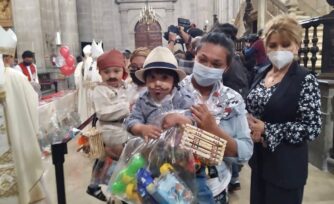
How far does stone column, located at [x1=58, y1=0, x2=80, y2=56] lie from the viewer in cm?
1686

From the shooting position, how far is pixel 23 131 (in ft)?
11.3

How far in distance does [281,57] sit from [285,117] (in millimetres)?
408

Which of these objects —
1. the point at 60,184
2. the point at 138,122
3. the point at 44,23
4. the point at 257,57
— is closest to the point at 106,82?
the point at 60,184

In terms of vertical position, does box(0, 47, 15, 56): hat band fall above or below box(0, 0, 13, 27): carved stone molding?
below

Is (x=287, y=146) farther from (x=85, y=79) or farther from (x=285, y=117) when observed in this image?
(x=85, y=79)

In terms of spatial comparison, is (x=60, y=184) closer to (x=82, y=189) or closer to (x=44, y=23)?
(x=82, y=189)

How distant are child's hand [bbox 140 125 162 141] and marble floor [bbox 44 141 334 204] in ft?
8.27

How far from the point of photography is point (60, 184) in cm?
218

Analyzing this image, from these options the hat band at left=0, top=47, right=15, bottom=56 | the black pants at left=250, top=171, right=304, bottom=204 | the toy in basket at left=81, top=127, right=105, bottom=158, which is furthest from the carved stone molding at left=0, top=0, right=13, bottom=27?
the black pants at left=250, top=171, right=304, bottom=204

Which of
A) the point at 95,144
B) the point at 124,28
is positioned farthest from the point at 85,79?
the point at 124,28

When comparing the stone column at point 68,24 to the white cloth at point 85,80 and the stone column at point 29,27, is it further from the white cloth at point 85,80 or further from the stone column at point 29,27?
the white cloth at point 85,80

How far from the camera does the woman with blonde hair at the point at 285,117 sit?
202 cm

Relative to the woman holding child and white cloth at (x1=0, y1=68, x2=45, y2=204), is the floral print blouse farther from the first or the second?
white cloth at (x1=0, y1=68, x2=45, y2=204)

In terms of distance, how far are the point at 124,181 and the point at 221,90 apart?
28.4 inches
